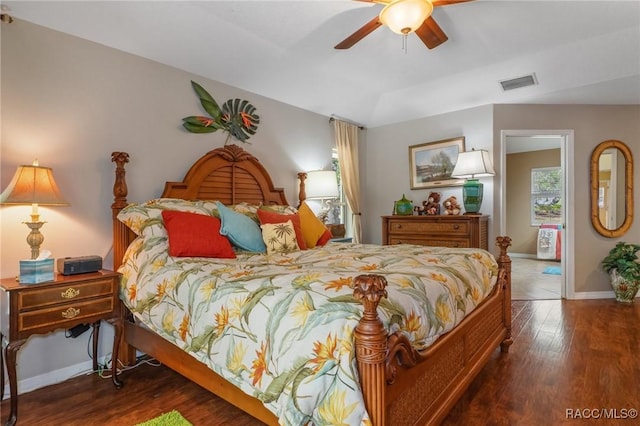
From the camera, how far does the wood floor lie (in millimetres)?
1782

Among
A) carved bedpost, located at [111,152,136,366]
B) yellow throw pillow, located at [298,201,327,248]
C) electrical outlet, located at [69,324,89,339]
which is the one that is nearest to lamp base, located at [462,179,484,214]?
yellow throw pillow, located at [298,201,327,248]

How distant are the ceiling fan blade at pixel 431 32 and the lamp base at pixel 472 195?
75.9 inches

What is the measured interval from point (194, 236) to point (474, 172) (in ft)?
10.4

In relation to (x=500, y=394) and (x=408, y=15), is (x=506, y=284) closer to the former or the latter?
(x=500, y=394)

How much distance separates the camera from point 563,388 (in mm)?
2029

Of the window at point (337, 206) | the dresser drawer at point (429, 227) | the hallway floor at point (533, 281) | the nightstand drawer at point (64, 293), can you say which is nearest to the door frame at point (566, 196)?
the hallway floor at point (533, 281)

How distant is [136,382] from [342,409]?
1.80 meters

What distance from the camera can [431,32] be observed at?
88.4 inches

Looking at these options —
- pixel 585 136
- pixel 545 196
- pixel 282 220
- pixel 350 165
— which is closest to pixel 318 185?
pixel 350 165

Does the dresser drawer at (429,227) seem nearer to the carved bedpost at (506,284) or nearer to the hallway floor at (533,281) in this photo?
the carved bedpost at (506,284)

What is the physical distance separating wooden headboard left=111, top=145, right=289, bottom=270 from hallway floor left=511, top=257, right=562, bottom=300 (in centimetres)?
344

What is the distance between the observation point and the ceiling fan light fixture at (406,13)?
1.88 meters

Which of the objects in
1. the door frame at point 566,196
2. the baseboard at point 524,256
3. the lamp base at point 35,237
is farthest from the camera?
the baseboard at point 524,256

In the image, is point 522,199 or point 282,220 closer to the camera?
point 282,220
